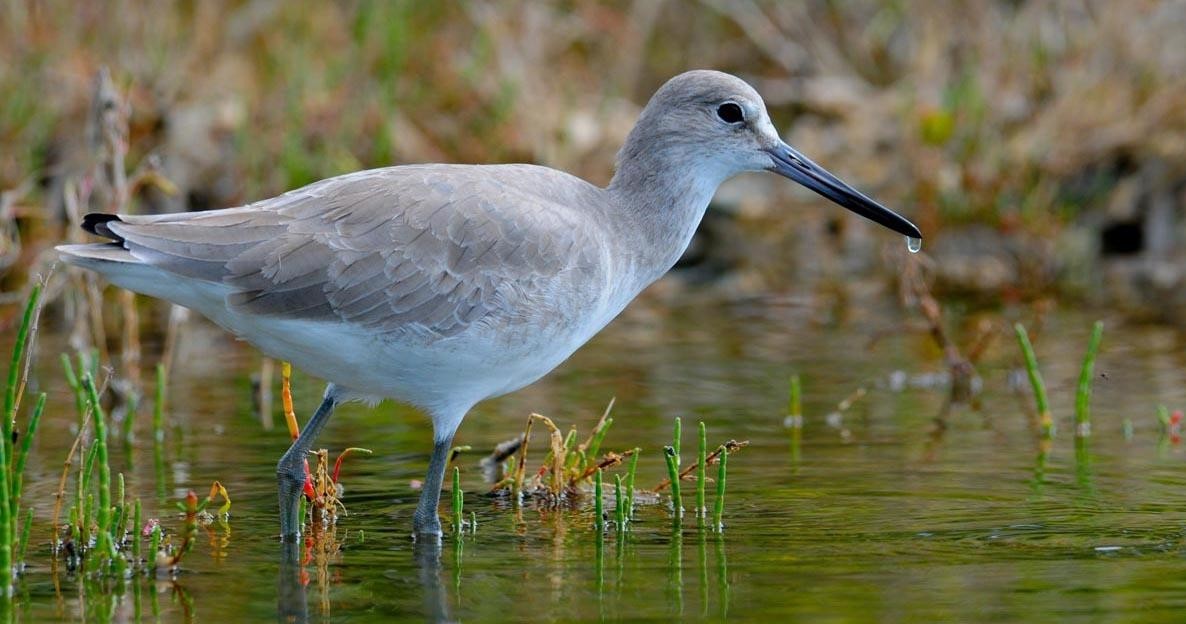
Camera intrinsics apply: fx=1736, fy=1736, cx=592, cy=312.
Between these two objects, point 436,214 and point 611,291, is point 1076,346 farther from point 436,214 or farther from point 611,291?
point 436,214

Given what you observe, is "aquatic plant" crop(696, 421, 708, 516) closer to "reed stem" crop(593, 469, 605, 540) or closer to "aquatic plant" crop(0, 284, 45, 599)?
"reed stem" crop(593, 469, 605, 540)

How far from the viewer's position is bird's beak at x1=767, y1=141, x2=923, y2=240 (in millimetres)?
7316

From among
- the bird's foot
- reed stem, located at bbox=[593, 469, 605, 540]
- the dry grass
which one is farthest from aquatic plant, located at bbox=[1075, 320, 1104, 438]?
the dry grass

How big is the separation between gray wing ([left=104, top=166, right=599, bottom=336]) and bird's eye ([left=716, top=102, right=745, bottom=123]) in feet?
3.00

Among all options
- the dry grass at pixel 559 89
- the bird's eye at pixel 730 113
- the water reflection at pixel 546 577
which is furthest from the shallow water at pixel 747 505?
the dry grass at pixel 559 89

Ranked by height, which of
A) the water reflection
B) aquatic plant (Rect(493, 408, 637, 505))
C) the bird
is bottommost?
the water reflection

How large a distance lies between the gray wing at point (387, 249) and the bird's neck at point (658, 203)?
440 millimetres

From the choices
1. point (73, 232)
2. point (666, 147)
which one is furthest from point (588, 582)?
point (73, 232)

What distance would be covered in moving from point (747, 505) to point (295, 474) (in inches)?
69.4

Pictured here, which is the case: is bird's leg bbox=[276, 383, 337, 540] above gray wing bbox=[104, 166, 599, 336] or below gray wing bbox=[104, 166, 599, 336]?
below

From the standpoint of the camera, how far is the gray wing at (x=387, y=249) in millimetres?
6285

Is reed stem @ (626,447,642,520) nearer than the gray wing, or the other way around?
the gray wing

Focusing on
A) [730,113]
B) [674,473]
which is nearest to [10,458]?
[674,473]

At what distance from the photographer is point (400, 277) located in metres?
6.46
